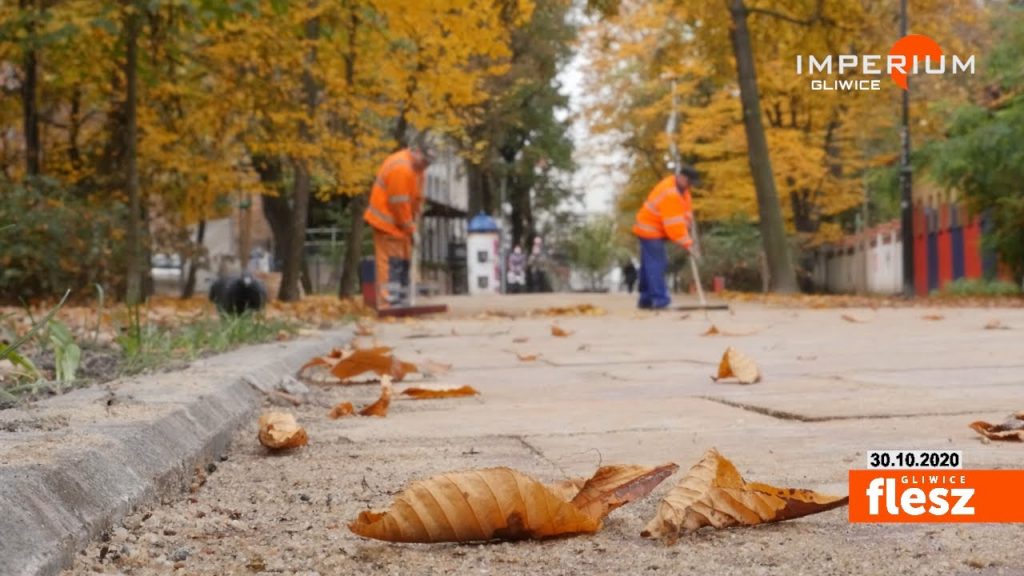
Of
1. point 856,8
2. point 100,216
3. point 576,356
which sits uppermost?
point 856,8

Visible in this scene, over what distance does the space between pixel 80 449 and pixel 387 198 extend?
12.9 meters

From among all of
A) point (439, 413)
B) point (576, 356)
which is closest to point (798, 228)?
point (576, 356)

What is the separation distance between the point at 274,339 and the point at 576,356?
1.56 meters

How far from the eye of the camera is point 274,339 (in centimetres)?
740

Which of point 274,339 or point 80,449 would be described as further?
point 274,339

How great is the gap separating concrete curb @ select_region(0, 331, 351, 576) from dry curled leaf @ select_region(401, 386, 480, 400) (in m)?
0.97

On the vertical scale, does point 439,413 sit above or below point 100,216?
below

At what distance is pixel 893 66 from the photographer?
2721mm

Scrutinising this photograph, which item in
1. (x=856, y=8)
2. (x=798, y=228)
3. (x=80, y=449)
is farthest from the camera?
(x=798, y=228)

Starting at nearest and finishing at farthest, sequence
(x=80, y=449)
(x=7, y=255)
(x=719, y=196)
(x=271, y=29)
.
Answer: (x=80, y=449), (x=7, y=255), (x=271, y=29), (x=719, y=196)

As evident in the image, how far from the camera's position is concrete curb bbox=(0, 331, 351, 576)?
1926 millimetres

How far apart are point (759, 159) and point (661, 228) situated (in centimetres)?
492

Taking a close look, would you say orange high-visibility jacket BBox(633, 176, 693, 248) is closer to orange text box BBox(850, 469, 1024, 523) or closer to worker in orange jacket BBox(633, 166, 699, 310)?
worker in orange jacket BBox(633, 166, 699, 310)

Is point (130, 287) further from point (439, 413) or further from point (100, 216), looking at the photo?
point (439, 413)
